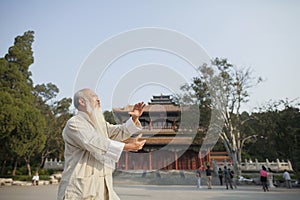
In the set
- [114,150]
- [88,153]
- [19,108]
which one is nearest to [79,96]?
[88,153]

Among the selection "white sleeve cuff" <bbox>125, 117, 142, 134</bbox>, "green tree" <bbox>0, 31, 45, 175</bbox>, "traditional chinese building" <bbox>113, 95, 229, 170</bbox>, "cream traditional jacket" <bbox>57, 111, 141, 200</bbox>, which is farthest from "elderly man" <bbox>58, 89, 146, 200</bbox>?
"traditional chinese building" <bbox>113, 95, 229, 170</bbox>

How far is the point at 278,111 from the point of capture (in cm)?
1529

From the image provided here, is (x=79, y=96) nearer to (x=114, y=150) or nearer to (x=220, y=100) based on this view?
(x=114, y=150)

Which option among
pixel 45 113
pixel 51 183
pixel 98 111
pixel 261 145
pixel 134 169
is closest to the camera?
pixel 98 111

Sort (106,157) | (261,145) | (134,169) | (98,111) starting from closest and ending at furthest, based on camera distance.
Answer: (106,157) < (98,111) < (261,145) < (134,169)

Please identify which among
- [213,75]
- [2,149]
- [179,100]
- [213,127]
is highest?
[213,75]

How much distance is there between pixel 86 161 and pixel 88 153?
0.06 metres

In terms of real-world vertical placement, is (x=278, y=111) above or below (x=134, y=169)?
above

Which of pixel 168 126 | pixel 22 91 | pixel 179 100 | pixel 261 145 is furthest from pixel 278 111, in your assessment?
pixel 22 91

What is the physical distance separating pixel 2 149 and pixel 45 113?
10.9 m

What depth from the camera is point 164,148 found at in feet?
78.3

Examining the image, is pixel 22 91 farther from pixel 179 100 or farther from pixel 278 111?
pixel 278 111

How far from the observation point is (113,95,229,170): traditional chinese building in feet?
76.7

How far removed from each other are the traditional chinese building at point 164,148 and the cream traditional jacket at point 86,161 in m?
20.7
